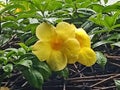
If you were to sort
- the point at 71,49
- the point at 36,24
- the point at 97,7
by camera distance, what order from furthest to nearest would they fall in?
the point at 97,7 → the point at 36,24 → the point at 71,49

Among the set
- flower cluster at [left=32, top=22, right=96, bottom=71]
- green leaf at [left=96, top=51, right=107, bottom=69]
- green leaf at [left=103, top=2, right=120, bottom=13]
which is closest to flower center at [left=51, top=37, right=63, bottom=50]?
flower cluster at [left=32, top=22, right=96, bottom=71]

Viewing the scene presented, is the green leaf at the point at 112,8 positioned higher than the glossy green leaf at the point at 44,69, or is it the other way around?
the green leaf at the point at 112,8

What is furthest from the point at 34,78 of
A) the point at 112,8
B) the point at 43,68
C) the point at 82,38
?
the point at 112,8

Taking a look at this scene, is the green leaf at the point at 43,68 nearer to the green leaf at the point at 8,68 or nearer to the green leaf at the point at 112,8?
the green leaf at the point at 8,68

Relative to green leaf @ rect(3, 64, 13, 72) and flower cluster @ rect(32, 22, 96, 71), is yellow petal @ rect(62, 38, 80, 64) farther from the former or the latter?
green leaf @ rect(3, 64, 13, 72)

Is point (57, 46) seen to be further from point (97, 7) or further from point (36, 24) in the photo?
point (97, 7)

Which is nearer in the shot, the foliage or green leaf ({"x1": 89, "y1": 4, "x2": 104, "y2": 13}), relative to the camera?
the foliage

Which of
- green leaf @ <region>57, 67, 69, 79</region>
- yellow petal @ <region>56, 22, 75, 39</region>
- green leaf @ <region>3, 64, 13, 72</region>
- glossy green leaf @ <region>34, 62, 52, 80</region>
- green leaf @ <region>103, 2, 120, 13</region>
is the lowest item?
green leaf @ <region>57, 67, 69, 79</region>

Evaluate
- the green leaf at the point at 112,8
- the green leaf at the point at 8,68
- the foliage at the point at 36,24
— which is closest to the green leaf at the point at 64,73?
the foliage at the point at 36,24
